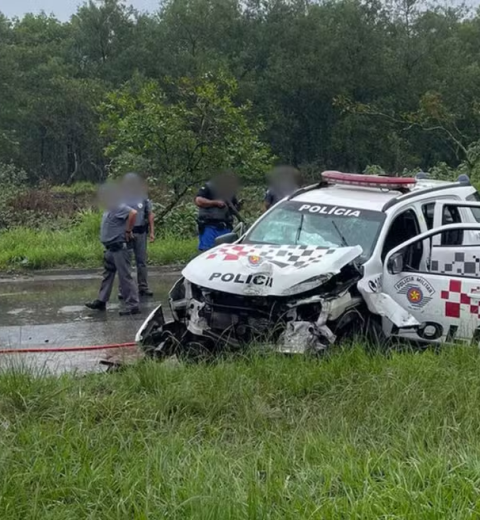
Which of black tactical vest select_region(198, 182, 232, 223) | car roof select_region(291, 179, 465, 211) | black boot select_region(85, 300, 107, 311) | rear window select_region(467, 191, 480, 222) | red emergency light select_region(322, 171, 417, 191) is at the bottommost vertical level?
black boot select_region(85, 300, 107, 311)

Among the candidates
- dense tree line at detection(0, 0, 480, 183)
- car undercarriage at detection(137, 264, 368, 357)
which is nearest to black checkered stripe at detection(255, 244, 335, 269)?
car undercarriage at detection(137, 264, 368, 357)

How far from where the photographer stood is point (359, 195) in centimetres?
842

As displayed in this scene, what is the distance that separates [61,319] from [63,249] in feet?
16.1

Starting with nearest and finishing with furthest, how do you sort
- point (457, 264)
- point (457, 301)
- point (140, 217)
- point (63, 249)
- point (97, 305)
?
1. point (457, 301)
2. point (457, 264)
3. point (97, 305)
4. point (140, 217)
5. point (63, 249)

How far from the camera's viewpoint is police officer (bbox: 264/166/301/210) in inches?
492

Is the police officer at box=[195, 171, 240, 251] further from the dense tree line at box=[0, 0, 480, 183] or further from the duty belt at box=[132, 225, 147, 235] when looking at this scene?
the dense tree line at box=[0, 0, 480, 183]

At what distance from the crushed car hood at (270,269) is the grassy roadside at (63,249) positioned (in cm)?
741

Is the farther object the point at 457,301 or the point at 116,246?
the point at 116,246

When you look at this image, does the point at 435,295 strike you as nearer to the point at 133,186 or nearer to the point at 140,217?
the point at 140,217

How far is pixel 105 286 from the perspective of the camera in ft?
34.1

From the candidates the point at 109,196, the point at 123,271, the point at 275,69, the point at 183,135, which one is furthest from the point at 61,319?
the point at 275,69

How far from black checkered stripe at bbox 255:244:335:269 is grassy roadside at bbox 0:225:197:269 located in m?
7.42

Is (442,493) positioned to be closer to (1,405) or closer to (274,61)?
(1,405)

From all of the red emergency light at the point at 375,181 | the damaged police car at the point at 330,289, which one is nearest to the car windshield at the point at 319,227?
the damaged police car at the point at 330,289
